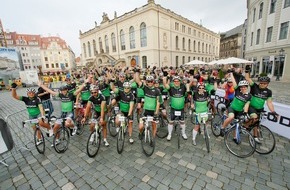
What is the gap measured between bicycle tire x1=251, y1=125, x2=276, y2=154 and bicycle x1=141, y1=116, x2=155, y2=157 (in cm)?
311

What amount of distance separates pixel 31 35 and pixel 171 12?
221 ft

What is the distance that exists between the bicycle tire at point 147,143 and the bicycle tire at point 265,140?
122 inches

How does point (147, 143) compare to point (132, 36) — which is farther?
point (132, 36)

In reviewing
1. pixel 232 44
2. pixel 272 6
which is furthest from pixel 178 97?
pixel 232 44

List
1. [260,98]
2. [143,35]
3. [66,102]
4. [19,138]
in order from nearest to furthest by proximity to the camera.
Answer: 1. [260,98]
2. [66,102]
3. [19,138]
4. [143,35]

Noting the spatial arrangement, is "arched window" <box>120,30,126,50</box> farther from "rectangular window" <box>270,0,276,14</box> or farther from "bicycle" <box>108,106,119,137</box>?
"bicycle" <box>108,106,119,137</box>

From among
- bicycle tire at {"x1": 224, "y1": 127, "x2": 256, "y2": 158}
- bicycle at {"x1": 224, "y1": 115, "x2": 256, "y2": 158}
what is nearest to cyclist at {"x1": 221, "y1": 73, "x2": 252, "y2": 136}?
bicycle at {"x1": 224, "y1": 115, "x2": 256, "y2": 158}

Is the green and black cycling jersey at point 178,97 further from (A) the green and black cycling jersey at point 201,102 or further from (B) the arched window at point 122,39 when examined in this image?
(B) the arched window at point 122,39

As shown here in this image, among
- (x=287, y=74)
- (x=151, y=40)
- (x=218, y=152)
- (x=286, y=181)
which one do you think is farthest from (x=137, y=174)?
(x=151, y=40)

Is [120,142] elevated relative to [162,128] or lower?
elevated

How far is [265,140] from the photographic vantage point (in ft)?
15.5

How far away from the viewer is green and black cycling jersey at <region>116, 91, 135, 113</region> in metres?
4.92

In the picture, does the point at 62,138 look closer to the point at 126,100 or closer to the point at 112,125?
the point at 112,125

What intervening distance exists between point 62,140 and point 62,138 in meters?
0.14
